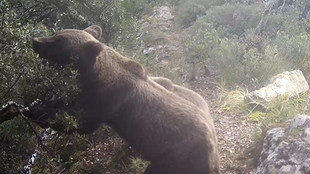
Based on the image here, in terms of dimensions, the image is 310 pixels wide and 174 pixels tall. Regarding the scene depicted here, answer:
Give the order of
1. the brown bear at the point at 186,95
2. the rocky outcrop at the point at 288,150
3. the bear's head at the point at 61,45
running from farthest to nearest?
the brown bear at the point at 186,95, the rocky outcrop at the point at 288,150, the bear's head at the point at 61,45

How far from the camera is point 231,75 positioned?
9180mm

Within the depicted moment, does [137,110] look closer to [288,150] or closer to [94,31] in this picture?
[94,31]

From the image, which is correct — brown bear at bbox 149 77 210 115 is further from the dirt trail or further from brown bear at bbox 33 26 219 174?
the dirt trail

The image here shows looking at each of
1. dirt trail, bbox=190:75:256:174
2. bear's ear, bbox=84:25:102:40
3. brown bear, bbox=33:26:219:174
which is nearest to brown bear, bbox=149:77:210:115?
brown bear, bbox=33:26:219:174

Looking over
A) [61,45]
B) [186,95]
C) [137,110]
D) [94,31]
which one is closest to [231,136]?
[186,95]

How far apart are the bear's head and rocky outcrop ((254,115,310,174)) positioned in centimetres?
281

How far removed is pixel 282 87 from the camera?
813 centimetres

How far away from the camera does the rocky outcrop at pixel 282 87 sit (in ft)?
25.8

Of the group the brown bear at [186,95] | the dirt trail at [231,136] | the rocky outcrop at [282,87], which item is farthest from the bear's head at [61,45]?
the rocky outcrop at [282,87]

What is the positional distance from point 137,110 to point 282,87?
454 cm

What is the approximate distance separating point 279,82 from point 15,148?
5.81 metres

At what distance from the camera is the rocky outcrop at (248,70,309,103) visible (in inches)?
309

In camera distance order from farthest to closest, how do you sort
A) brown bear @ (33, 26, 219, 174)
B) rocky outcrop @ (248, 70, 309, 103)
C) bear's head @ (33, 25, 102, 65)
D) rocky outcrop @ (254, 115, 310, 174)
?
rocky outcrop @ (248, 70, 309, 103)
rocky outcrop @ (254, 115, 310, 174)
bear's head @ (33, 25, 102, 65)
brown bear @ (33, 26, 219, 174)

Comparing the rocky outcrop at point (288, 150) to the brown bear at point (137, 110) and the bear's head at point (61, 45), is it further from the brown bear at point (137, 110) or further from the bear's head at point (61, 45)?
the bear's head at point (61, 45)
